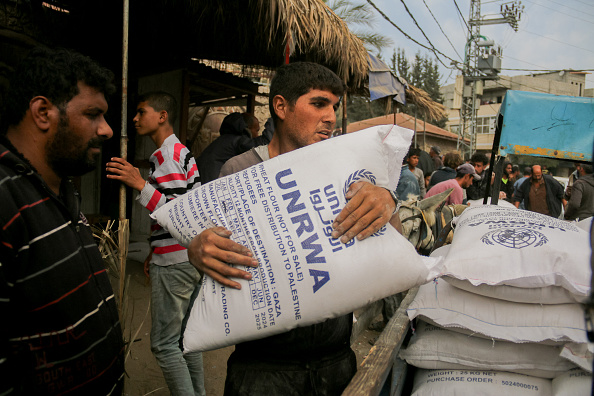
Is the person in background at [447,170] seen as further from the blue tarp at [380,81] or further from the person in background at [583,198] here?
the person in background at [583,198]

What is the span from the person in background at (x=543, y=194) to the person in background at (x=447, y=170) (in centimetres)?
241

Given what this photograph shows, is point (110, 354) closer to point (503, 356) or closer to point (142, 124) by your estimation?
point (503, 356)

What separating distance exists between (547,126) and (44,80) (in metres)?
2.89

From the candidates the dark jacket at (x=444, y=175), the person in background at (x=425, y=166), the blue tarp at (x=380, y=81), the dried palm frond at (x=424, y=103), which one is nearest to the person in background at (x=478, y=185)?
the person in background at (x=425, y=166)

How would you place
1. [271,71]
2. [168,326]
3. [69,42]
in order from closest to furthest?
1. [168,326]
2. [69,42]
3. [271,71]

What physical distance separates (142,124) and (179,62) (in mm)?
2698

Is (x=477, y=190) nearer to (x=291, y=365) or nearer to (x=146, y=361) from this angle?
(x=146, y=361)

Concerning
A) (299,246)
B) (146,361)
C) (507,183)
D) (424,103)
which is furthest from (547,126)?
(507,183)

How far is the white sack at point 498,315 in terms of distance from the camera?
4.56 ft

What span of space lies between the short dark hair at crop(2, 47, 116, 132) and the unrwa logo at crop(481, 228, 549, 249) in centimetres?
157

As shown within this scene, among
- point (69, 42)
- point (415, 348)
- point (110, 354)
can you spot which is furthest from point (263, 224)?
point (69, 42)

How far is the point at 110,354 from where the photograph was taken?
1.23 m

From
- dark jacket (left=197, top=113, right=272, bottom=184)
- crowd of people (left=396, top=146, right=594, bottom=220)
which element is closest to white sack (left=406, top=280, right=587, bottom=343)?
dark jacket (left=197, top=113, right=272, bottom=184)

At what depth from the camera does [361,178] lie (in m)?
1.16
